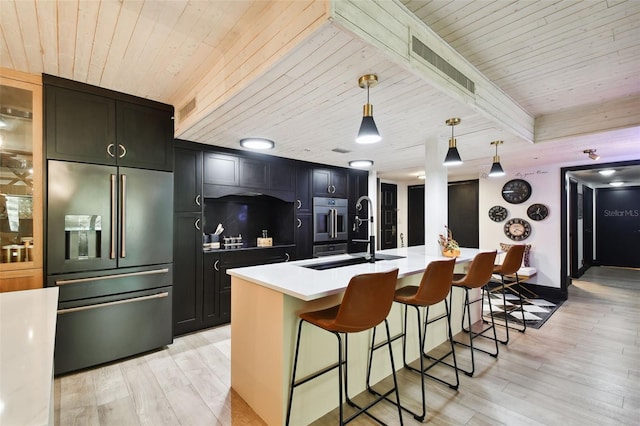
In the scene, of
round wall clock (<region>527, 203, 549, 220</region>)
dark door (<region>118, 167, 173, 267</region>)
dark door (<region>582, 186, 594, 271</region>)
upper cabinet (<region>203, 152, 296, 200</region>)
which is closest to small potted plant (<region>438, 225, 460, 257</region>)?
upper cabinet (<region>203, 152, 296, 200</region>)

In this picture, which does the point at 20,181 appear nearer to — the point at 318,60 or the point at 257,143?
the point at 257,143

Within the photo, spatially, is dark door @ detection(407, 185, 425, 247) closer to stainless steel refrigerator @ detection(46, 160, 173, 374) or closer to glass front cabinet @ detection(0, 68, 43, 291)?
stainless steel refrigerator @ detection(46, 160, 173, 374)

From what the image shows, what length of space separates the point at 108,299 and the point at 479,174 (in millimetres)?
6550

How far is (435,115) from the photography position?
2.52 metres

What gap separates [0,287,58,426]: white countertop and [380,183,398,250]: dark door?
5943 mm

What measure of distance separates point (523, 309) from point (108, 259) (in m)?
5.37

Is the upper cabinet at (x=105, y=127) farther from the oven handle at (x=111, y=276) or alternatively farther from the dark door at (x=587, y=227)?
the dark door at (x=587, y=227)

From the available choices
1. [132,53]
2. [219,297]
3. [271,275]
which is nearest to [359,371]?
[271,275]

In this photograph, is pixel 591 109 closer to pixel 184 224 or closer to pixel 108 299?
pixel 184 224

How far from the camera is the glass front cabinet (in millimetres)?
2303

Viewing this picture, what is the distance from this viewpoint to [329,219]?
192 inches

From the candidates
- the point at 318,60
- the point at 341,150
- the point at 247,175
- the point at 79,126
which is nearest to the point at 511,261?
the point at 341,150

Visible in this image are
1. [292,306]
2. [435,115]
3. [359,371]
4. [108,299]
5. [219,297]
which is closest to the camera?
[292,306]

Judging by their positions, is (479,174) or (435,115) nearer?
(435,115)
